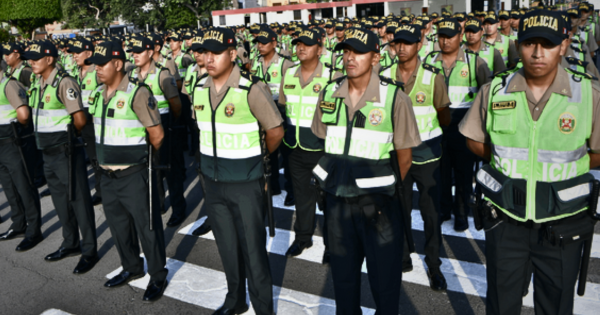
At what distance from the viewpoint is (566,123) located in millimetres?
3006

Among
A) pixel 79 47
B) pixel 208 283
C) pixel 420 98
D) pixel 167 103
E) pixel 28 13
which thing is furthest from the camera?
pixel 28 13

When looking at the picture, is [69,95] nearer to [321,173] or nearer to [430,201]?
[321,173]

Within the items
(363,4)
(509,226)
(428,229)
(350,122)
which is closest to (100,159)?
(350,122)

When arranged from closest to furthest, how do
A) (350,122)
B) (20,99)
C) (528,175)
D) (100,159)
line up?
1. (528,175)
2. (350,122)
3. (100,159)
4. (20,99)

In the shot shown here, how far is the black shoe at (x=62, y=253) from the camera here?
240 inches

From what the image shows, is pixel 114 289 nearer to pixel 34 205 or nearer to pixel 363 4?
pixel 34 205

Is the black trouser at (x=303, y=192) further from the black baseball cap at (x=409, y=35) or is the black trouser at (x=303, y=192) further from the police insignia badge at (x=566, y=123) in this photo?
the police insignia badge at (x=566, y=123)

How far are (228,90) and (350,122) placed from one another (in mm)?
1104

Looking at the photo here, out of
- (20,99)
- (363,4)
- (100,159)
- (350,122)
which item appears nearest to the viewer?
(350,122)

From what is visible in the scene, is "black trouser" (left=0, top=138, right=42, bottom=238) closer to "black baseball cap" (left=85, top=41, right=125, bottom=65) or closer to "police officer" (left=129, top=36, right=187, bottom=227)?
"police officer" (left=129, top=36, right=187, bottom=227)

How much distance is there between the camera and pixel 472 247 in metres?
5.70

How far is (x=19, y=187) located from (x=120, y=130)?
2.55 m

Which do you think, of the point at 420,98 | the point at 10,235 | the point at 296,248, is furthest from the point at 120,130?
the point at 10,235

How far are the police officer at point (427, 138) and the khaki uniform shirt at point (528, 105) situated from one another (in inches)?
60.0
